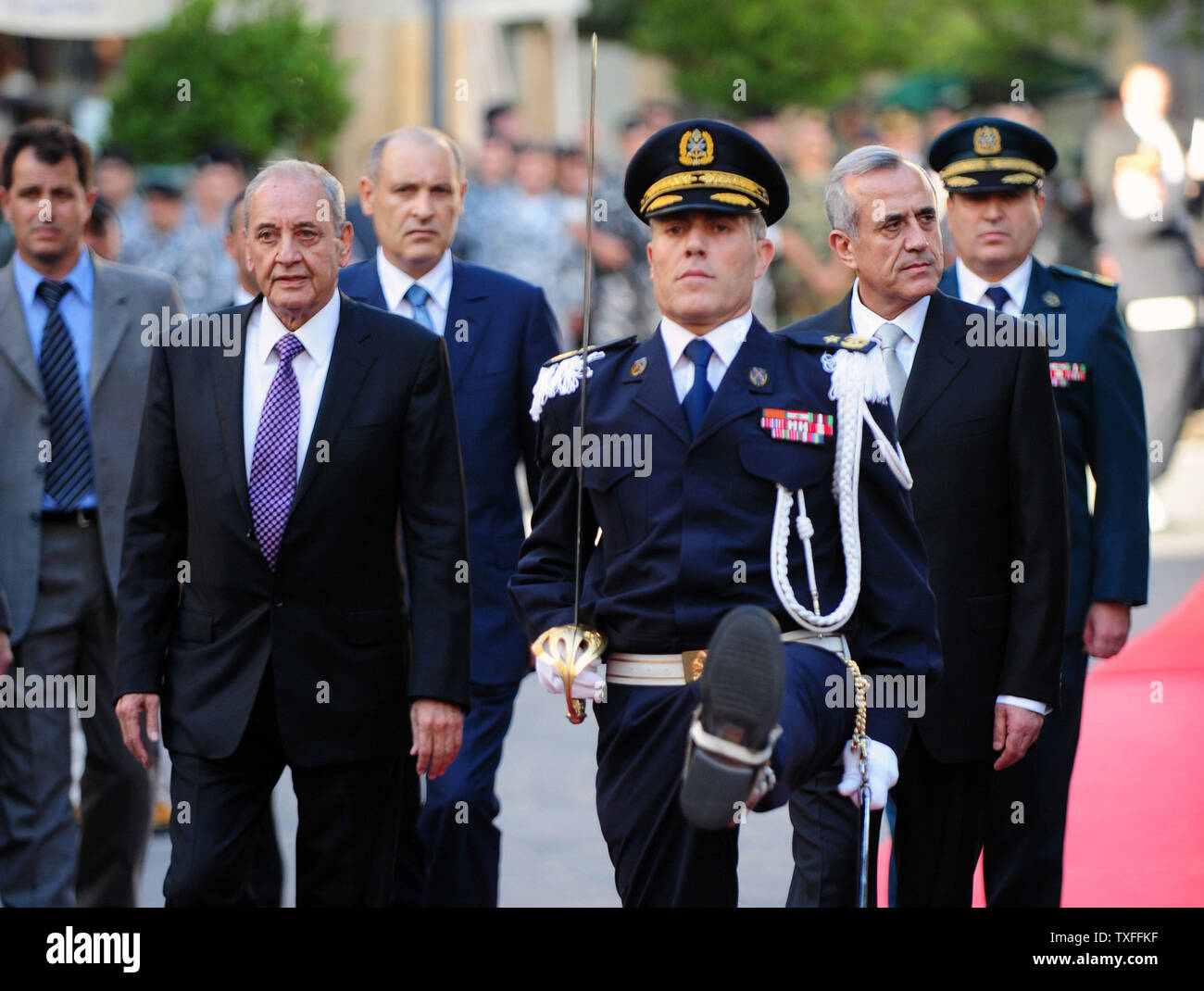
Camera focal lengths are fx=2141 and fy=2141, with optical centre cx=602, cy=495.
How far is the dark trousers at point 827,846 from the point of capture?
449 cm

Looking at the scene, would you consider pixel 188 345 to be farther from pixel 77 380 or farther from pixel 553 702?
pixel 553 702

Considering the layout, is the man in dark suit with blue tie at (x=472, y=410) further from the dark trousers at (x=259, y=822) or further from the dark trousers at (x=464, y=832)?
the dark trousers at (x=259, y=822)

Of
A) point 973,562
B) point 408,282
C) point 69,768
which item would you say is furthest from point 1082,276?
point 69,768

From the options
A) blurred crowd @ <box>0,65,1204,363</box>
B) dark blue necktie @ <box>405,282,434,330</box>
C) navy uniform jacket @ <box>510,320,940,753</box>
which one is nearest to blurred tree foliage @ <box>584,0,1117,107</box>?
blurred crowd @ <box>0,65,1204,363</box>

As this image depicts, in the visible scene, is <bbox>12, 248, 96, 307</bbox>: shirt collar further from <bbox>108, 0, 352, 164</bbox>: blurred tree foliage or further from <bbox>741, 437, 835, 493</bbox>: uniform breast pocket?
<bbox>108, 0, 352, 164</bbox>: blurred tree foliage

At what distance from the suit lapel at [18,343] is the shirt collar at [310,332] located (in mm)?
1480

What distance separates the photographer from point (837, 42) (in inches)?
1073

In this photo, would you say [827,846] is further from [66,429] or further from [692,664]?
[66,429]

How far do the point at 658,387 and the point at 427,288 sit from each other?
6.74 ft

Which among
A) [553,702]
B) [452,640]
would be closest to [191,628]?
[452,640]

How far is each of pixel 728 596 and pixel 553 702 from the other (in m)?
5.75

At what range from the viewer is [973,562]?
16.8 feet

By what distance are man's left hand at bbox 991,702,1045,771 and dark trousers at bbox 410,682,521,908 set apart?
5.12 ft

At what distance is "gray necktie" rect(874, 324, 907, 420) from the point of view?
520cm
